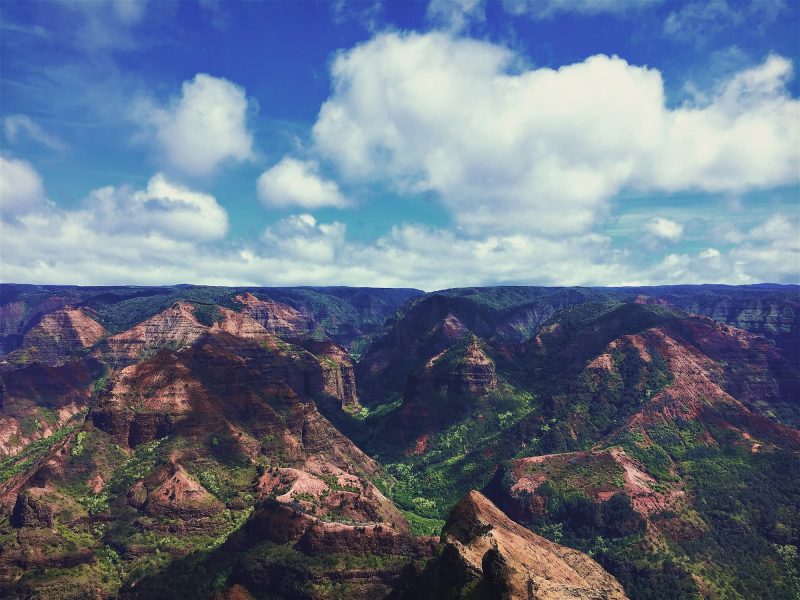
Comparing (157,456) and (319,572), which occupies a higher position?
(157,456)

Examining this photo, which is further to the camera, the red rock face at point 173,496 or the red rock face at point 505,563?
the red rock face at point 173,496

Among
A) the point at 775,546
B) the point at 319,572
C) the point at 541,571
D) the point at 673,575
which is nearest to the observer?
the point at 541,571

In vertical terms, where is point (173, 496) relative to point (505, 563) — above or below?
below

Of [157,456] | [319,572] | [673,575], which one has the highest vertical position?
[157,456]

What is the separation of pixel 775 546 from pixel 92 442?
21647 cm

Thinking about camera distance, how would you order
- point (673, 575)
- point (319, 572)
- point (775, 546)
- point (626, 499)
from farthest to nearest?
point (626, 499) → point (775, 546) → point (673, 575) → point (319, 572)

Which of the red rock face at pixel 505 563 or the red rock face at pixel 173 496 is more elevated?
the red rock face at pixel 505 563

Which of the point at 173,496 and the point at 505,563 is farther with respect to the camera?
the point at 173,496

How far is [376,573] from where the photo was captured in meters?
137

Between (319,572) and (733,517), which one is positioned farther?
(733,517)

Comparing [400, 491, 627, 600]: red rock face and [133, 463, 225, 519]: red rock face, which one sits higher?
[400, 491, 627, 600]: red rock face

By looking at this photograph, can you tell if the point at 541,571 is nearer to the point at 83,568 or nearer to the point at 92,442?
the point at 83,568

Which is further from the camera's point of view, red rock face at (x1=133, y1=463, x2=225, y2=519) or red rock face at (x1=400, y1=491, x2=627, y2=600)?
red rock face at (x1=133, y1=463, x2=225, y2=519)

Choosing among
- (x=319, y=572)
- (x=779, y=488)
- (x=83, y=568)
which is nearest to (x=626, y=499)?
(x=779, y=488)
